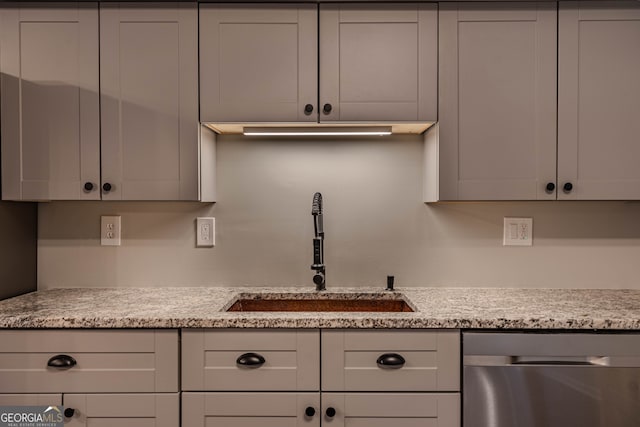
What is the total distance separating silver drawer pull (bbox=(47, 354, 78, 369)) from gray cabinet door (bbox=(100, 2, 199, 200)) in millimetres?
736

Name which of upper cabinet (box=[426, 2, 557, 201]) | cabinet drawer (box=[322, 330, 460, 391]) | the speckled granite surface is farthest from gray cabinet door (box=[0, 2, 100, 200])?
upper cabinet (box=[426, 2, 557, 201])

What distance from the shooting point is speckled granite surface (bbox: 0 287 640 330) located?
4.86ft

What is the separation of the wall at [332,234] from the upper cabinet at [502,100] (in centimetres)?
32

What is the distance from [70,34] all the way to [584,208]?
2.37m

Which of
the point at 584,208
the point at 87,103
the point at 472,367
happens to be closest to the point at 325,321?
the point at 472,367

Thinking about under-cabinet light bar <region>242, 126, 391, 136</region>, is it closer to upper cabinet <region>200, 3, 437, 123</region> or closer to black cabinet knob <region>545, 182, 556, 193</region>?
upper cabinet <region>200, 3, 437, 123</region>

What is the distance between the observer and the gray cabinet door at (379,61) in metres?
1.75

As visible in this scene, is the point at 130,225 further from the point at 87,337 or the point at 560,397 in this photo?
the point at 560,397

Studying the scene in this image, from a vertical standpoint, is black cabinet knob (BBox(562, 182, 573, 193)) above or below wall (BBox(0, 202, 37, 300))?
above

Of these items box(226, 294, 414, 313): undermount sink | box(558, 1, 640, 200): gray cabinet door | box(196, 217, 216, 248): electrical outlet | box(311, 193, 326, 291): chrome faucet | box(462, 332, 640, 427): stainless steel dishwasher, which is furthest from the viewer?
box(196, 217, 216, 248): electrical outlet

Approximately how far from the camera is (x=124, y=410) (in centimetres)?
149

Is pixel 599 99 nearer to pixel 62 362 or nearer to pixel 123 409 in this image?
pixel 123 409

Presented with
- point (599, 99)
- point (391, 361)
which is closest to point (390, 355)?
point (391, 361)
